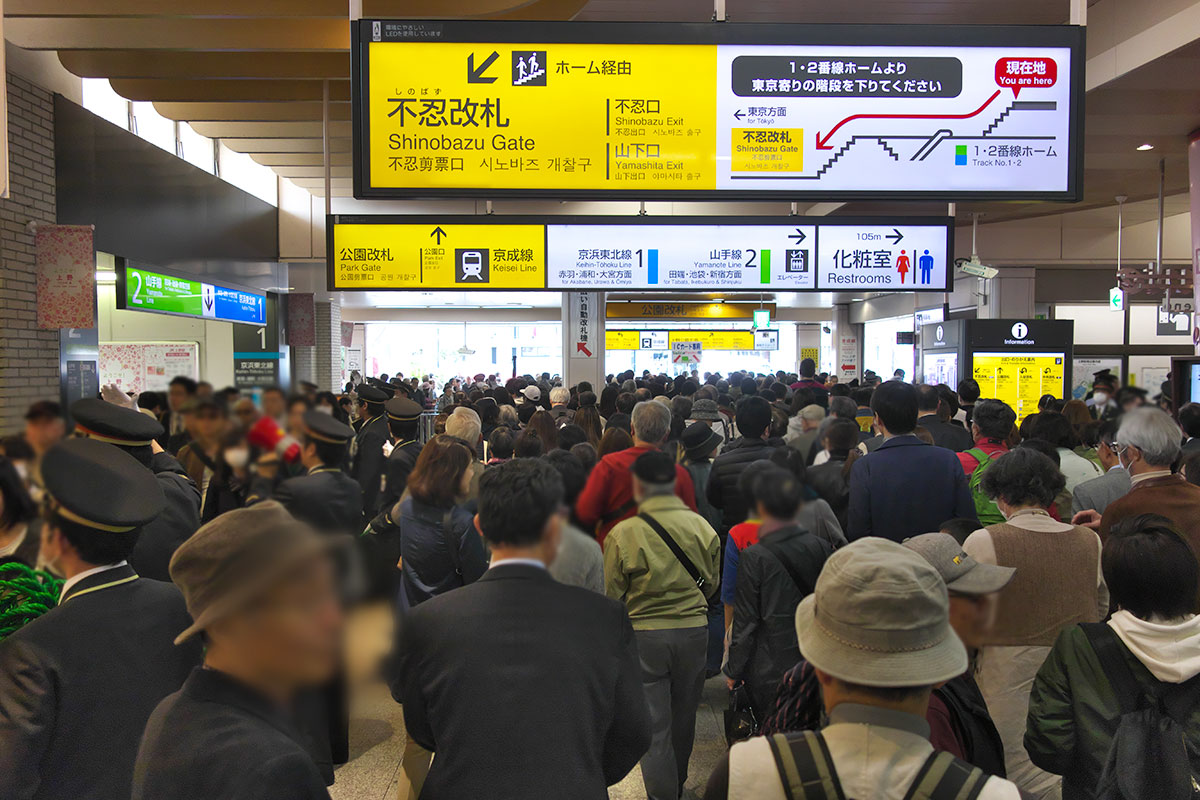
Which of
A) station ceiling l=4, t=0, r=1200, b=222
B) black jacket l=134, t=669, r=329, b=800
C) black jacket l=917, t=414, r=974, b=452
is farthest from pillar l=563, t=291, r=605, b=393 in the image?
black jacket l=134, t=669, r=329, b=800

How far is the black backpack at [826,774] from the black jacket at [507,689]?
0.51 metres

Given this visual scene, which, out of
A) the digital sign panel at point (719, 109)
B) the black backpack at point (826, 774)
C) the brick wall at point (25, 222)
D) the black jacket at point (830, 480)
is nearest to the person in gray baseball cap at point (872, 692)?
the black backpack at point (826, 774)

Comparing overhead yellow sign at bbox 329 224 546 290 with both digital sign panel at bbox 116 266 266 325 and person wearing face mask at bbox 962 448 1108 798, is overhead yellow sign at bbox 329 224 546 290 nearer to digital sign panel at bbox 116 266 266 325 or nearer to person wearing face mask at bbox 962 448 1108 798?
person wearing face mask at bbox 962 448 1108 798

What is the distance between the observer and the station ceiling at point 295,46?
5125 mm

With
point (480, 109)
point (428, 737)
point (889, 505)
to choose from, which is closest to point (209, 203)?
point (480, 109)

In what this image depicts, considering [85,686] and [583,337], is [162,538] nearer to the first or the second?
[85,686]

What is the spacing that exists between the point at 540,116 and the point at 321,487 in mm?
3549

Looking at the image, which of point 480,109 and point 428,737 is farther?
point 480,109

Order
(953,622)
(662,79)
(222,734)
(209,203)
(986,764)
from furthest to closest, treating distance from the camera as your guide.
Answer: (209,203) < (662,79) < (986,764) < (222,734) < (953,622)

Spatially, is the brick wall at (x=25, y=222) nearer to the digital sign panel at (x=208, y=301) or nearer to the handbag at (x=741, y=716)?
the handbag at (x=741, y=716)

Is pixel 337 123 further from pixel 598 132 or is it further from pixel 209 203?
pixel 598 132

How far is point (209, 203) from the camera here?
27.8 ft

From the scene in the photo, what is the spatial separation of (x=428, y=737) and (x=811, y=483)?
4.05 feet

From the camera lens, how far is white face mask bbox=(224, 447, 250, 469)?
43 centimetres
